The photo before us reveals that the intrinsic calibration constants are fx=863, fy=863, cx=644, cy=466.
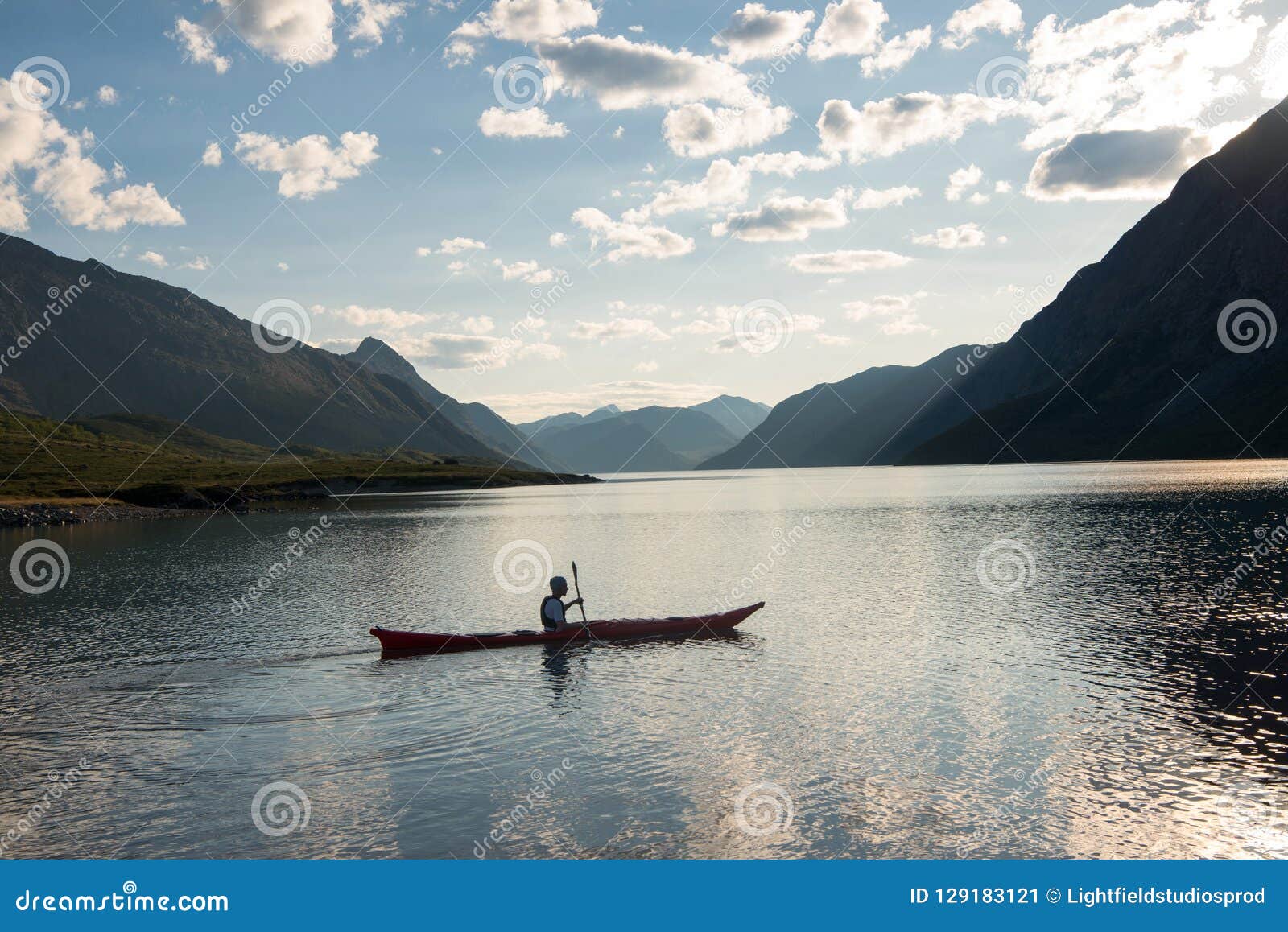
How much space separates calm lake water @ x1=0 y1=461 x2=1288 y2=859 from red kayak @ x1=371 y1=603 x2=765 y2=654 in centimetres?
99

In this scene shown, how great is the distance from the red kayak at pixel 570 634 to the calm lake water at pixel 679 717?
989mm

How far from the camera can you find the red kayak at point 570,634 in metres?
38.1

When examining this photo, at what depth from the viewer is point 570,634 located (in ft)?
130

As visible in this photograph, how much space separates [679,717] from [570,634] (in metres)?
12.8

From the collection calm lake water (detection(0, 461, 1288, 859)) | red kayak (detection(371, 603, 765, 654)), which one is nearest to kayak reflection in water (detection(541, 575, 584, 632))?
red kayak (detection(371, 603, 765, 654))

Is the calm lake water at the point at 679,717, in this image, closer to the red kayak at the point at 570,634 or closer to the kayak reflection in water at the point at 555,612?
the red kayak at the point at 570,634

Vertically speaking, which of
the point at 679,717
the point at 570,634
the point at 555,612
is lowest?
the point at 679,717

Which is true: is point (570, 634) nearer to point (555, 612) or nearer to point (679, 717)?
point (555, 612)

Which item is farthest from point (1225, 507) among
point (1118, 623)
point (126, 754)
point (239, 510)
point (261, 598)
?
point (239, 510)

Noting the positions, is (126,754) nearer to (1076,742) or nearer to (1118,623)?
(1076,742)

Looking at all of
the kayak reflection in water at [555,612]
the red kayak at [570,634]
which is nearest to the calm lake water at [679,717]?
the red kayak at [570,634]

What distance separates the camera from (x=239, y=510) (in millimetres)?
153250

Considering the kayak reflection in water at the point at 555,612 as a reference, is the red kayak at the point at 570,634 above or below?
below

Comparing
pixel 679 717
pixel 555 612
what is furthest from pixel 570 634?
pixel 679 717
